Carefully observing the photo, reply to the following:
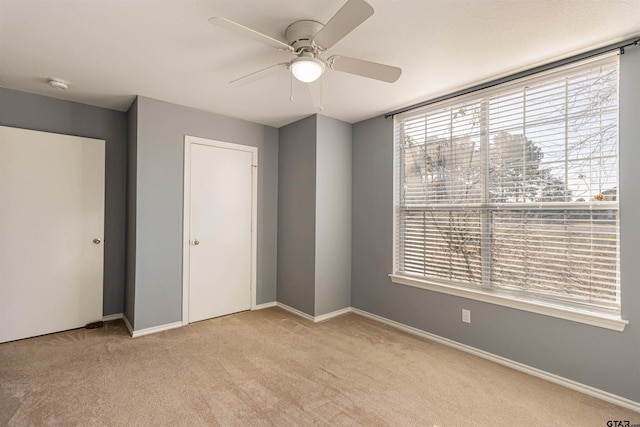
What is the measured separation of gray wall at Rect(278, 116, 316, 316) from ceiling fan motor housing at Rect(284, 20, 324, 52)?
173 centimetres

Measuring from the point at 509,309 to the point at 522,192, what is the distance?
3.21ft

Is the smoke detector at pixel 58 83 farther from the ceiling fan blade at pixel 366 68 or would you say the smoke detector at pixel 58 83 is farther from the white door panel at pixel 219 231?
the ceiling fan blade at pixel 366 68

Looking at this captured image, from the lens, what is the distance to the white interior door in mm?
2947

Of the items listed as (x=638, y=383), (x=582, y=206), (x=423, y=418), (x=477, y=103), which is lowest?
(x=423, y=418)

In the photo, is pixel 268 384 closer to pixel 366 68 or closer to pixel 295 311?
pixel 295 311

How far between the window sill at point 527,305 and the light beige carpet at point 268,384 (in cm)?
51

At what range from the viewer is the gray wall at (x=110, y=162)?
328 centimetres

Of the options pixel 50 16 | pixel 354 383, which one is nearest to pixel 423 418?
pixel 354 383

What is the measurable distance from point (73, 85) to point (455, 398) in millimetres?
4109

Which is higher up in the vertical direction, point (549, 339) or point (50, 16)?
point (50, 16)

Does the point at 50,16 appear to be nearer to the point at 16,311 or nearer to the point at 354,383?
the point at 16,311

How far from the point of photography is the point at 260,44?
2148 mm

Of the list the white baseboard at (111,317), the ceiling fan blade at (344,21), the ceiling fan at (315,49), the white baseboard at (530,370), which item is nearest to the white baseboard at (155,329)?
the white baseboard at (111,317)

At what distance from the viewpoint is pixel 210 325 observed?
3.45 meters
